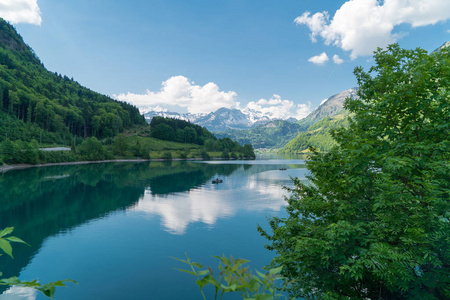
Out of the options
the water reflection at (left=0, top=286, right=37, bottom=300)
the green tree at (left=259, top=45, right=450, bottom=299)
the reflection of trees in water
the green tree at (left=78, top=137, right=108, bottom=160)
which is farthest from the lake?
the green tree at (left=78, top=137, right=108, bottom=160)

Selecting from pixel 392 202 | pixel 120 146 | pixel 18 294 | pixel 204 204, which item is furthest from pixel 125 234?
pixel 120 146

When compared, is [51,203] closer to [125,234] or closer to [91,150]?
[125,234]

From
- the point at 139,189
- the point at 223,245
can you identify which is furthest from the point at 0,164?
the point at 223,245

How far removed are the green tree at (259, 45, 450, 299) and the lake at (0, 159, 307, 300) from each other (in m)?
14.6

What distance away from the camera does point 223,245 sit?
3578 centimetres

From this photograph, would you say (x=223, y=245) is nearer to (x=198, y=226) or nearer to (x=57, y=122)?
(x=198, y=226)

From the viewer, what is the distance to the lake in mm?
25734

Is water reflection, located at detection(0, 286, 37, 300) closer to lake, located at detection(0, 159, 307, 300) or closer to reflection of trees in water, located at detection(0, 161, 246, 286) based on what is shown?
lake, located at detection(0, 159, 307, 300)

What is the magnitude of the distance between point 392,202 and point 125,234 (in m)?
39.1

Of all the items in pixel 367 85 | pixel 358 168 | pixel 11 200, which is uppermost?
pixel 367 85

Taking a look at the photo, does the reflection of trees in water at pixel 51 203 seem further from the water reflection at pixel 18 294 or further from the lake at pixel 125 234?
the water reflection at pixel 18 294

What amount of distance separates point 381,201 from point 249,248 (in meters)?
26.6

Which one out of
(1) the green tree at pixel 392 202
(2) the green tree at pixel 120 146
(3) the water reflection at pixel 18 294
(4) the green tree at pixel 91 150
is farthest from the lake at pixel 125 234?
(2) the green tree at pixel 120 146

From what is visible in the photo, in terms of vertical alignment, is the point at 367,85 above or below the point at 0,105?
below
